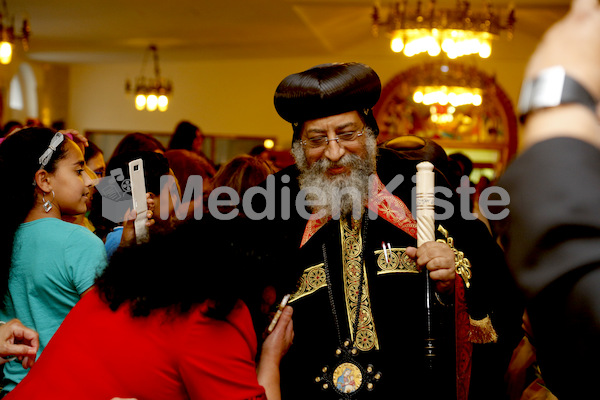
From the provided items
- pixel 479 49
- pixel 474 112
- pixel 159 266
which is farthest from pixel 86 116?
pixel 159 266

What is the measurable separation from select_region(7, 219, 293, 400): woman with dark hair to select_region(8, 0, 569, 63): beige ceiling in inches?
337

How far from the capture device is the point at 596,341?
2.19ft

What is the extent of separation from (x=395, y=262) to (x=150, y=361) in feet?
3.25

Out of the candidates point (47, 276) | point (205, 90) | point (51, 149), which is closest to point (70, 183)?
point (51, 149)

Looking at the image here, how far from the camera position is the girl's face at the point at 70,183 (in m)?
2.57

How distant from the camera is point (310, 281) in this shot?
2305mm

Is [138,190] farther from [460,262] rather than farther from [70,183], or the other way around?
[460,262]

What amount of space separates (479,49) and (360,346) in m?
8.05

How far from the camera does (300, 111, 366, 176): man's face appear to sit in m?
2.44

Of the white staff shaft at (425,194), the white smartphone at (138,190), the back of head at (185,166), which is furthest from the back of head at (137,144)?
the white staff shaft at (425,194)

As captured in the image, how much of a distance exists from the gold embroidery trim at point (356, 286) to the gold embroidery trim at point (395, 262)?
7 centimetres

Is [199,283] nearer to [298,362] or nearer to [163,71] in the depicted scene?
[298,362]

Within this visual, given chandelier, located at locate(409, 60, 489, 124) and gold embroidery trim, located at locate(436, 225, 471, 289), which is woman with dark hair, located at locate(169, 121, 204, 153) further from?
chandelier, located at locate(409, 60, 489, 124)

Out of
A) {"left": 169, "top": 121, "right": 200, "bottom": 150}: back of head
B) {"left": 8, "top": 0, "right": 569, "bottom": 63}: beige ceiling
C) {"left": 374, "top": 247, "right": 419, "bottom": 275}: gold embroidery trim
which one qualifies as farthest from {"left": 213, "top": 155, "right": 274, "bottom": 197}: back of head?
{"left": 8, "top": 0, "right": 569, "bottom": 63}: beige ceiling
